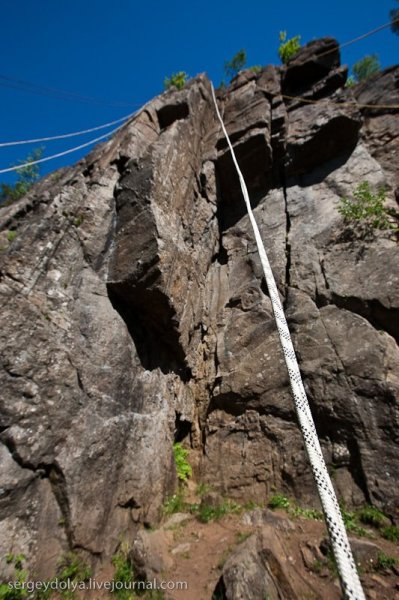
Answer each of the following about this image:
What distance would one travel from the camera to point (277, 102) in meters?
10.1

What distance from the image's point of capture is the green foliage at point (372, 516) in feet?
12.9

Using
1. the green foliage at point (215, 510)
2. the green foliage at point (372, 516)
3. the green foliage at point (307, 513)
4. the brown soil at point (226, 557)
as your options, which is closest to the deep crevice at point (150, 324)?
the green foliage at point (215, 510)

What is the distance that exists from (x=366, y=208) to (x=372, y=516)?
5682 millimetres

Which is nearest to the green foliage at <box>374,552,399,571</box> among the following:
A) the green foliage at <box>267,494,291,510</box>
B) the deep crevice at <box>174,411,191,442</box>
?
the green foliage at <box>267,494,291,510</box>

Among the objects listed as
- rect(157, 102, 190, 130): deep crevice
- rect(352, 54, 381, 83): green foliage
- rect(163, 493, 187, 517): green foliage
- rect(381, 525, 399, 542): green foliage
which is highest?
rect(352, 54, 381, 83): green foliage

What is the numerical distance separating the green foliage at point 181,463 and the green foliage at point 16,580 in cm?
249

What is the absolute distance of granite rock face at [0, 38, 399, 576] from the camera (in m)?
3.93

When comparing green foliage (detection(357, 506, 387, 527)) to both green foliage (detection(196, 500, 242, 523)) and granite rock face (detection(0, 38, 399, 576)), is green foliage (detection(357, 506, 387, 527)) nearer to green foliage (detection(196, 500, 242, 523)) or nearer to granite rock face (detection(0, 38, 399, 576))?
granite rock face (detection(0, 38, 399, 576))

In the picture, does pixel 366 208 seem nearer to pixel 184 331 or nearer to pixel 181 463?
pixel 184 331

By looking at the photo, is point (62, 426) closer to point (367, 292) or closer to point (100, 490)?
point (100, 490)

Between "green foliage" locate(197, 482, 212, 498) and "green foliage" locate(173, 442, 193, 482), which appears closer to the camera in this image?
"green foliage" locate(197, 482, 212, 498)

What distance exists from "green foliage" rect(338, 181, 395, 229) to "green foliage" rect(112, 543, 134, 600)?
23.6ft

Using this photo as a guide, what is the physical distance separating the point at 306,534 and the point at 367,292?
4.10 meters

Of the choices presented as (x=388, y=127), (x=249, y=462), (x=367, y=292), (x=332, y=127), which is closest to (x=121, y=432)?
(x=249, y=462)
